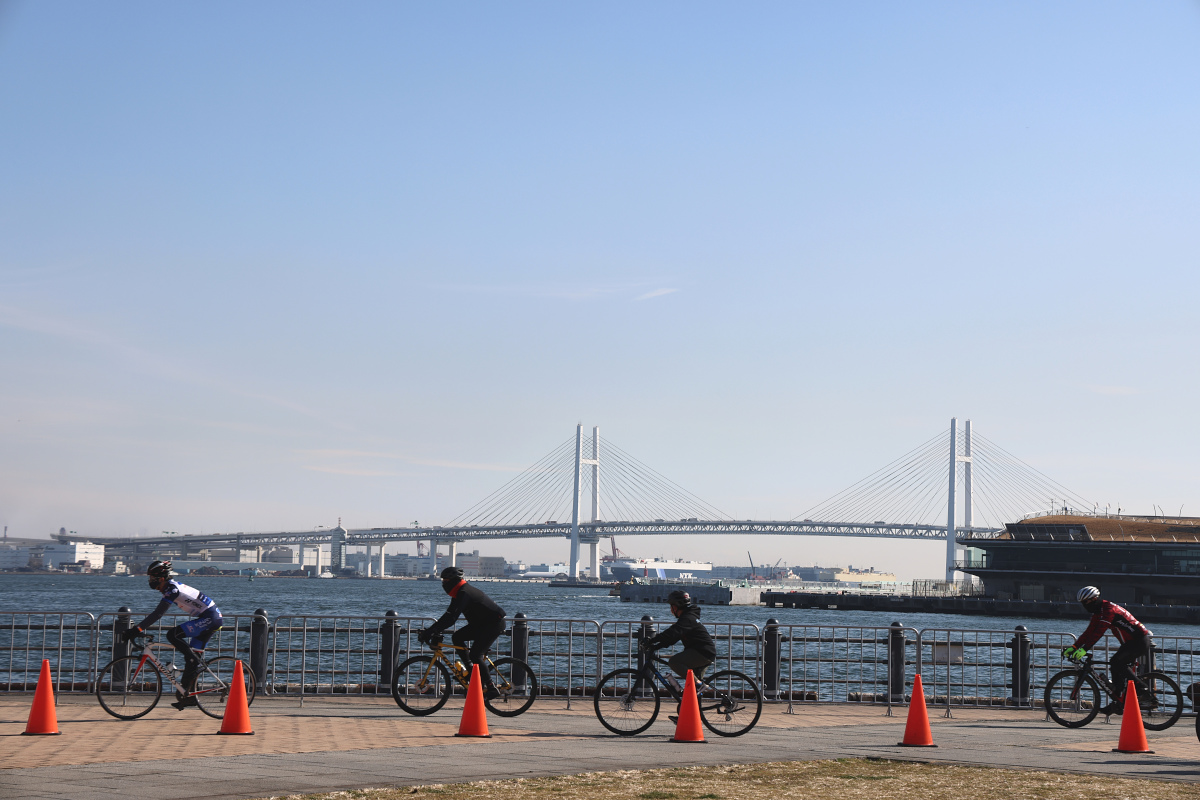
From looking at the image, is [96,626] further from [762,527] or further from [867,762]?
[762,527]

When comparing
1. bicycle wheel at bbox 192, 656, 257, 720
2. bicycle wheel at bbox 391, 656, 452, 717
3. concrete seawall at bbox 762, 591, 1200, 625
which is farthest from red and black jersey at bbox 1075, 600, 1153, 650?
concrete seawall at bbox 762, 591, 1200, 625

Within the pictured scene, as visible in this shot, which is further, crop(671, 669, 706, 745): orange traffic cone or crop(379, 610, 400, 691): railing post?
crop(379, 610, 400, 691): railing post

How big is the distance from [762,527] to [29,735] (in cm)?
12260

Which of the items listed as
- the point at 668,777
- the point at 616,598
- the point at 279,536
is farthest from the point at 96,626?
the point at 279,536

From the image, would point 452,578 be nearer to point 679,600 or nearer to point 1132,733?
point 679,600

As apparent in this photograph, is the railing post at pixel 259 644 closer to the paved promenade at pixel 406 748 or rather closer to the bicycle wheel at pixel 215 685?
the paved promenade at pixel 406 748

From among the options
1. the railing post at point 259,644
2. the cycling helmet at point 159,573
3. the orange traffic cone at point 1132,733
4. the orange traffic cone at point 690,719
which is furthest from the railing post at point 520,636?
the orange traffic cone at point 1132,733

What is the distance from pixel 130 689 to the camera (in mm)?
13219

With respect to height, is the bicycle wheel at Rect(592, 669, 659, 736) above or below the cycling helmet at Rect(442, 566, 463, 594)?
below

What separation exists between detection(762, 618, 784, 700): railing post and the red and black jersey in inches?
146

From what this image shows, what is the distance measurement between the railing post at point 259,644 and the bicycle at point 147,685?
6.42ft

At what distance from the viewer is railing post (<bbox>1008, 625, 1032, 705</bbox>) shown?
16.7m

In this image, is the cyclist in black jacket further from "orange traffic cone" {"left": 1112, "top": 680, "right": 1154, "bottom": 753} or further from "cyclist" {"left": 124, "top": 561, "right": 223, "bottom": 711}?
"cyclist" {"left": 124, "top": 561, "right": 223, "bottom": 711}

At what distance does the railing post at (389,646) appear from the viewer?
1588 cm
